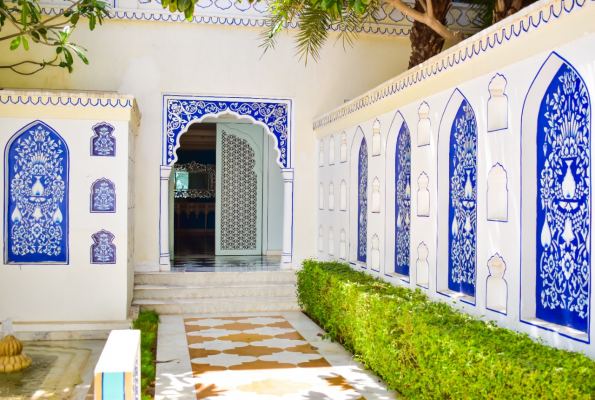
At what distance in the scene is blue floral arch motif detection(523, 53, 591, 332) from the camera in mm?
3408

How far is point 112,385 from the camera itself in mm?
1833

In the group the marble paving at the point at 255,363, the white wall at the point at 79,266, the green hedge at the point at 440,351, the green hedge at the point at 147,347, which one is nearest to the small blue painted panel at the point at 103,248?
the white wall at the point at 79,266

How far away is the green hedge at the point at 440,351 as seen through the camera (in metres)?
2.96

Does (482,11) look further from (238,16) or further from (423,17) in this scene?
(238,16)

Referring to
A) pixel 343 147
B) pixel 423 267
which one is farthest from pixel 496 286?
pixel 343 147

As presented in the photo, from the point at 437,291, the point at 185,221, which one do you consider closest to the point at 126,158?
→ the point at 437,291

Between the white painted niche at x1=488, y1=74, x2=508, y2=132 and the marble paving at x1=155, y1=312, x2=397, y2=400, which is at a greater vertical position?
the white painted niche at x1=488, y1=74, x2=508, y2=132

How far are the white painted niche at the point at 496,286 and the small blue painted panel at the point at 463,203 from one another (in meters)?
0.26

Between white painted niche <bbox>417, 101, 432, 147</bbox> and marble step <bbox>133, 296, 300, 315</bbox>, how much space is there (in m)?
3.44

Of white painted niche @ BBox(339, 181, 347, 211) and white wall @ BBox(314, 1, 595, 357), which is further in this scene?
white painted niche @ BBox(339, 181, 347, 211)

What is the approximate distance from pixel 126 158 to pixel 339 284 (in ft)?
8.74

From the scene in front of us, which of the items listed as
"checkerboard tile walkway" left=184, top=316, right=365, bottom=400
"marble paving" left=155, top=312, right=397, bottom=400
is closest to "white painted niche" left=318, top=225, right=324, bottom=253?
"marble paving" left=155, top=312, right=397, bottom=400

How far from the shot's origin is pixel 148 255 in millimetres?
8656

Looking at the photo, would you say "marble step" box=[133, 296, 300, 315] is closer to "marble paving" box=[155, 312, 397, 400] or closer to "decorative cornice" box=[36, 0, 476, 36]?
"marble paving" box=[155, 312, 397, 400]
